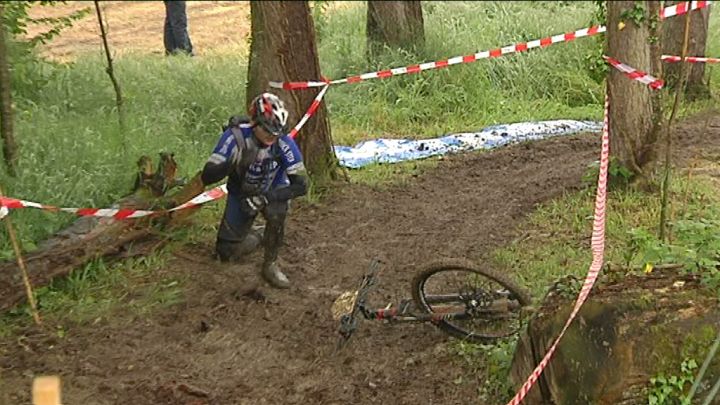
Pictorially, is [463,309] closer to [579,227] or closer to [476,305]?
[476,305]

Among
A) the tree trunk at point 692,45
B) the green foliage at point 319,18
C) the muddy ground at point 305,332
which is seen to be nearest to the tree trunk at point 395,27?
the green foliage at point 319,18

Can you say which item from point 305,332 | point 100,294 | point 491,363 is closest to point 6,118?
point 100,294

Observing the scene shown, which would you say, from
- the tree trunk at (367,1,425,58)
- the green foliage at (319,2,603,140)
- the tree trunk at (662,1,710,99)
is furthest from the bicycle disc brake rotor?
the tree trunk at (367,1,425,58)

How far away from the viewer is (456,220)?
6.86 metres

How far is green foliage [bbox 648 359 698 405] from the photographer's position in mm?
3322

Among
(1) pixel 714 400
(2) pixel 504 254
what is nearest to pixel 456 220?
(2) pixel 504 254

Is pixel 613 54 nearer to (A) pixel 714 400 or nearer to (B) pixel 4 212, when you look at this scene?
(A) pixel 714 400

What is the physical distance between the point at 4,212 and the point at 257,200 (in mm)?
1605

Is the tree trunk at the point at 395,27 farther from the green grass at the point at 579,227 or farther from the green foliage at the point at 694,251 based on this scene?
the green foliage at the point at 694,251

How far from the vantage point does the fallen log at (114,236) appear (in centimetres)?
535

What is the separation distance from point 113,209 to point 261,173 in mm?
1145

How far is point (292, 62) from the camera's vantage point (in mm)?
7391

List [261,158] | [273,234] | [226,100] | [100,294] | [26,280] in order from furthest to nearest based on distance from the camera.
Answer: [226,100] → [273,234] → [261,158] → [100,294] → [26,280]

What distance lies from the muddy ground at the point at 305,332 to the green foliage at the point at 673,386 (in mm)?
1097
